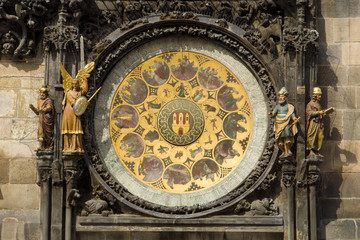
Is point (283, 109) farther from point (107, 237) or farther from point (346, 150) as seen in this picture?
point (107, 237)

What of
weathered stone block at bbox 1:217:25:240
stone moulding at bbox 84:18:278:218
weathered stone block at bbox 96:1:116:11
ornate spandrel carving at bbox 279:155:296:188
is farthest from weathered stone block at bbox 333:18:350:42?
weathered stone block at bbox 1:217:25:240

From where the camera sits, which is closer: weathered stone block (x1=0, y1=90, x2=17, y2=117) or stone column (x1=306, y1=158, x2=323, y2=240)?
stone column (x1=306, y1=158, x2=323, y2=240)

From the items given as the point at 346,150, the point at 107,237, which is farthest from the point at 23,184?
the point at 346,150

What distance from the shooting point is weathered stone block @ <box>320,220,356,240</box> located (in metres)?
12.2

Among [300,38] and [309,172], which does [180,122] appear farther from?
[300,38]

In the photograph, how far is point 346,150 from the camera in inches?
490

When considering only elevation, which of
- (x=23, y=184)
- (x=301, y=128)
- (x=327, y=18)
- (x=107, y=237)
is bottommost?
(x=107, y=237)

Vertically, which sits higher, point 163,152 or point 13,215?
point 163,152

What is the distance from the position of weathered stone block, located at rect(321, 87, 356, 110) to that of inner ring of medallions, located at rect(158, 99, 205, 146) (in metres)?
1.90

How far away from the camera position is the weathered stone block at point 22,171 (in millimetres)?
12438

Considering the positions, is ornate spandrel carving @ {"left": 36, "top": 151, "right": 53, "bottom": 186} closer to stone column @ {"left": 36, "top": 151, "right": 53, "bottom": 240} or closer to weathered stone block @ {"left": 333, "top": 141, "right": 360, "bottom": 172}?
stone column @ {"left": 36, "top": 151, "right": 53, "bottom": 240}

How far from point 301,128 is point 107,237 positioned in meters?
3.25

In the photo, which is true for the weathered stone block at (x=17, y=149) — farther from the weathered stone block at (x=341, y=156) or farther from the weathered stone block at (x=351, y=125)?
the weathered stone block at (x=351, y=125)

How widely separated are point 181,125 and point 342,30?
9.35 feet
